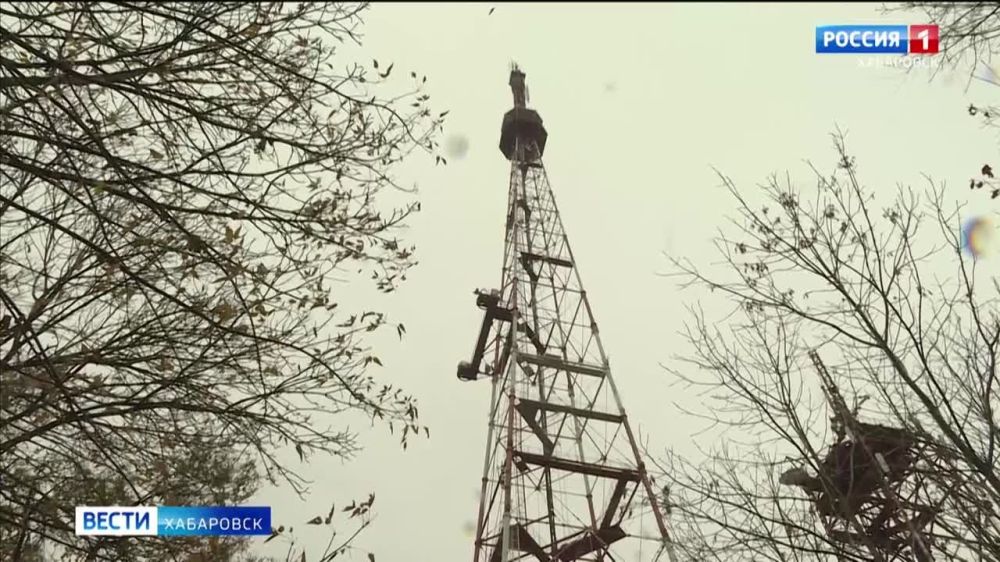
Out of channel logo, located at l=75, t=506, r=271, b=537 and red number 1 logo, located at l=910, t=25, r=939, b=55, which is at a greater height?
red number 1 logo, located at l=910, t=25, r=939, b=55

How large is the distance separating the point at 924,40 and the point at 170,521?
20.1 ft

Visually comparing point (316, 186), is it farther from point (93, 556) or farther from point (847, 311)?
point (847, 311)

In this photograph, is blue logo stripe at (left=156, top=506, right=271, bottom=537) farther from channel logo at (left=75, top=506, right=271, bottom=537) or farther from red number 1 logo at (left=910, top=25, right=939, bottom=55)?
red number 1 logo at (left=910, top=25, right=939, bottom=55)

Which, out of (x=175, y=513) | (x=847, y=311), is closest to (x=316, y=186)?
(x=175, y=513)

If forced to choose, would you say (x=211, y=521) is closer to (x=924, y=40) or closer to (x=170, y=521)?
(x=170, y=521)

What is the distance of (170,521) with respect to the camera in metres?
4.88

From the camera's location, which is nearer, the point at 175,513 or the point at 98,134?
the point at 98,134

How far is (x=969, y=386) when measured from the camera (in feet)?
16.7

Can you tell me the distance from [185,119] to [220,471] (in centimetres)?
282

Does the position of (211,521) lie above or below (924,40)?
below

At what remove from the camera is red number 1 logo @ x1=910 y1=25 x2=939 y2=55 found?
14.3ft

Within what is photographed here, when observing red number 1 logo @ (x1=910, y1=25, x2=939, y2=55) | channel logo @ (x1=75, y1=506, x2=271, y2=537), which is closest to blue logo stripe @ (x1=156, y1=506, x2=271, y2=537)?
channel logo @ (x1=75, y1=506, x2=271, y2=537)

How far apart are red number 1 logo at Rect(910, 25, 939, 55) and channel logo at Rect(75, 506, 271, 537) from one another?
5.61 m

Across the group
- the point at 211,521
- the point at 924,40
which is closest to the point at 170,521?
the point at 211,521
